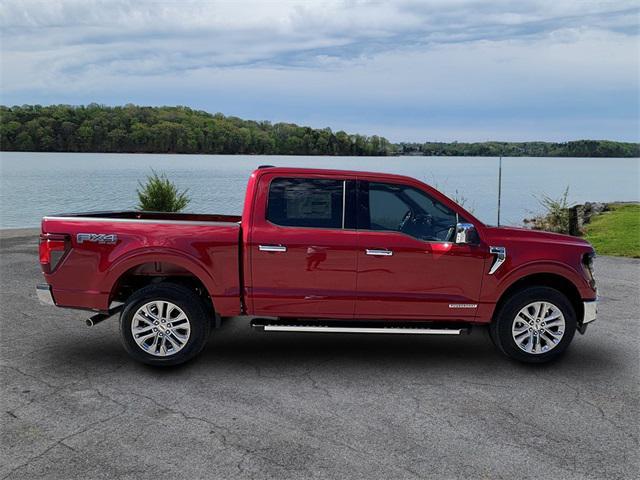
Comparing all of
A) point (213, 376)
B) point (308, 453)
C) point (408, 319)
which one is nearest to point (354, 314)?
point (408, 319)

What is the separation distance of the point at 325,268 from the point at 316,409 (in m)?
1.44

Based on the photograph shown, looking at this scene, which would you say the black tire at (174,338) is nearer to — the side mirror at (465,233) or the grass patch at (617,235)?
the side mirror at (465,233)

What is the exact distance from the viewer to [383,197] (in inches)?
232

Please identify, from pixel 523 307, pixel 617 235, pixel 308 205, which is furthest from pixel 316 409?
pixel 617 235

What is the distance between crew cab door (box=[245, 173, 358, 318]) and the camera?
223 inches

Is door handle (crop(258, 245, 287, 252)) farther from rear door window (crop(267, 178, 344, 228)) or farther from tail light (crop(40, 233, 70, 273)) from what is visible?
tail light (crop(40, 233, 70, 273))

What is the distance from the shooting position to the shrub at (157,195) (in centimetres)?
1705

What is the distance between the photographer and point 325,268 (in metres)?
5.69

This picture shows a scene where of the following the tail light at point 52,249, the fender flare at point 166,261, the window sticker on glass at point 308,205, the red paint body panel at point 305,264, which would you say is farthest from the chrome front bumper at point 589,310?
the tail light at point 52,249

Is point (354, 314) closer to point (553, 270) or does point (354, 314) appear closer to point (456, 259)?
point (456, 259)

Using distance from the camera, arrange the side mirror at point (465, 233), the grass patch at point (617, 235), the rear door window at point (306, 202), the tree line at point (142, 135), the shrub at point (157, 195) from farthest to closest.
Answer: the tree line at point (142, 135)
the shrub at point (157, 195)
the grass patch at point (617, 235)
the rear door window at point (306, 202)
the side mirror at point (465, 233)

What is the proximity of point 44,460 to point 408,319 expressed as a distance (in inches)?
135

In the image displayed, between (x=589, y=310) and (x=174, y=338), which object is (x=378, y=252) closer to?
(x=174, y=338)

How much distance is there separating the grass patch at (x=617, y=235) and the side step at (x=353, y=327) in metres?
9.90
